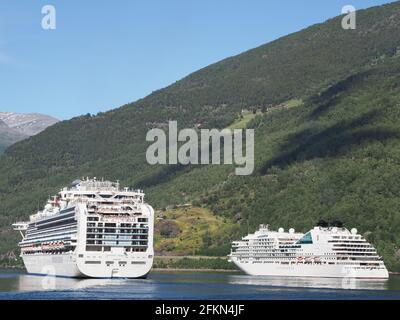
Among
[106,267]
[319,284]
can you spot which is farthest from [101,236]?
[319,284]

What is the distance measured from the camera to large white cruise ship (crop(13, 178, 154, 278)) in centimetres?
14175

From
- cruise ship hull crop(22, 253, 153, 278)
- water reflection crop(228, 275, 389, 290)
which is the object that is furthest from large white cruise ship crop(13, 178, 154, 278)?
water reflection crop(228, 275, 389, 290)

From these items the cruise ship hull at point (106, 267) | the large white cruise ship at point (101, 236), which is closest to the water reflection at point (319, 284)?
the large white cruise ship at point (101, 236)

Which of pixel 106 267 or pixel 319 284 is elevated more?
pixel 106 267

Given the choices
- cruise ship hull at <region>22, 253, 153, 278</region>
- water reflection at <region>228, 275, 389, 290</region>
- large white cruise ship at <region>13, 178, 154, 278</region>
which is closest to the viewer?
cruise ship hull at <region>22, 253, 153, 278</region>

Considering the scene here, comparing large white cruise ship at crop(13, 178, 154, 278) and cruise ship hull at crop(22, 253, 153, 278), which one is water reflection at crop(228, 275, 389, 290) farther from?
cruise ship hull at crop(22, 253, 153, 278)

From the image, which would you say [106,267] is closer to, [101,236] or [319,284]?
[101,236]

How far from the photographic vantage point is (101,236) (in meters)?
145

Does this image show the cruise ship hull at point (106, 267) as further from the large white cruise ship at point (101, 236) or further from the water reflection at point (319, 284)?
the water reflection at point (319, 284)

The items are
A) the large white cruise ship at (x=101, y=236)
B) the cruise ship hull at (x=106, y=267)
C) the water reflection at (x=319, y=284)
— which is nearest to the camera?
the cruise ship hull at (x=106, y=267)

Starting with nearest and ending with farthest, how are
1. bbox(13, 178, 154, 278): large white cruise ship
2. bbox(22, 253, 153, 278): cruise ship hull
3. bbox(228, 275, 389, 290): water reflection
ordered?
bbox(22, 253, 153, 278): cruise ship hull → bbox(13, 178, 154, 278): large white cruise ship → bbox(228, 275, 389, 290): water reflection

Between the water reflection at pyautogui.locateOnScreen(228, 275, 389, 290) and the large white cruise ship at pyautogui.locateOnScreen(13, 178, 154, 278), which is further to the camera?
the water reflection at pyautogui.locateOnScreen(228, 275, 389, 290)

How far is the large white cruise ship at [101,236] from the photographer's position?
14175 cm
